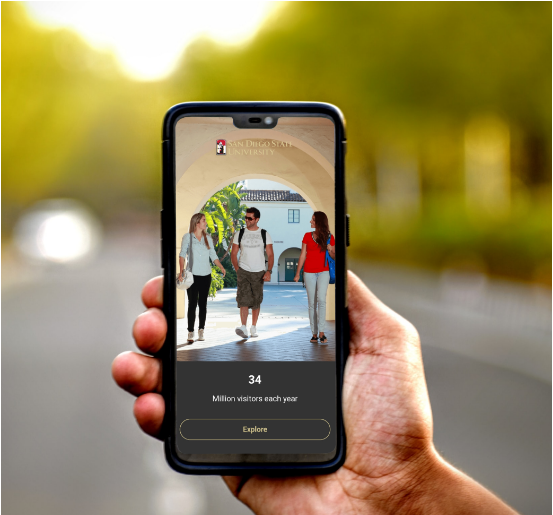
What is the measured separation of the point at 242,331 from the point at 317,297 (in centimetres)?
25

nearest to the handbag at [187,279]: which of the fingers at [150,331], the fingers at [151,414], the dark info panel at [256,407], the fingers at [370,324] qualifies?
the fingers at [150,331]

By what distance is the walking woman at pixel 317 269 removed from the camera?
1.46m

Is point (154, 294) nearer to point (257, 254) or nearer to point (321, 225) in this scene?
point (257, 254)

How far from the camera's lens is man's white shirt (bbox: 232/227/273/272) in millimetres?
1516

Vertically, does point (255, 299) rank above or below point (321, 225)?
below

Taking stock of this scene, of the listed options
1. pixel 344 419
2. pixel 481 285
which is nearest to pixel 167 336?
pixel 344 419

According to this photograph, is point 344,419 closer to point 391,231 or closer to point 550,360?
point 550,360

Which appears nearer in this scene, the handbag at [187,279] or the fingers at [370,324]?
the handbag at [187,279]

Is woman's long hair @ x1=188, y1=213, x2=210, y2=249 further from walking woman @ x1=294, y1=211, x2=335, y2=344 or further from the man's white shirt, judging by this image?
walking woman @ x1=294, y1=211, x2=335, y2=344

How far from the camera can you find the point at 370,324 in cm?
158

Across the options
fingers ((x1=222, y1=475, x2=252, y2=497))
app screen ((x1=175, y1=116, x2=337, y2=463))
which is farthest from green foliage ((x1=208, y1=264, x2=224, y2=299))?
fingers ((x1=222, y1=475, x2=252, y2=497))

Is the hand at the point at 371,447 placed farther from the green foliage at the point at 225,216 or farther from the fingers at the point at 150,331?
the green foliage at the point at 225,216

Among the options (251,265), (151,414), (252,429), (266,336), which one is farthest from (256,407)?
(251,265)

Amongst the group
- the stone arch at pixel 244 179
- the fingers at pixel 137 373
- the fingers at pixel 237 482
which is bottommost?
the fingers at pixel 237 482
